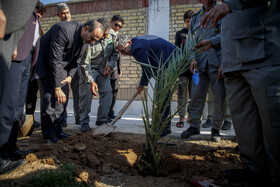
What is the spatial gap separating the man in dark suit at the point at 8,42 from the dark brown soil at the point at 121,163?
0.23 metres

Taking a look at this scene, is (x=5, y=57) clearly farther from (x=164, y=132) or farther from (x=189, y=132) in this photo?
(x=189, y=132)

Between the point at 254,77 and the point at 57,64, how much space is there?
2.21 meters

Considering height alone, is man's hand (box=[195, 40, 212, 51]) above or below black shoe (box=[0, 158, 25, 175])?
above

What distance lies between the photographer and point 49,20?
7.38 metres

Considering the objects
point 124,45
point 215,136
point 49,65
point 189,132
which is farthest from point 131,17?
point 215,136

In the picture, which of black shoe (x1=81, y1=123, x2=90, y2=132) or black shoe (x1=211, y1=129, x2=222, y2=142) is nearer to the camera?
black shoe (x1=211, y1=129, x2=222, y2=142)

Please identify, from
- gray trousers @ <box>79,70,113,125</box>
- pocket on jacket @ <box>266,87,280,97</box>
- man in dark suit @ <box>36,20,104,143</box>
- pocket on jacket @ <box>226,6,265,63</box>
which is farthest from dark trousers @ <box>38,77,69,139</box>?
pocket on jacket @ <box>266,87,280,97</box>

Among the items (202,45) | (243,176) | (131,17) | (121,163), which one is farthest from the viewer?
(131,17)

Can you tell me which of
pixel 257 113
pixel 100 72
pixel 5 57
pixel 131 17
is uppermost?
pixel 131 17

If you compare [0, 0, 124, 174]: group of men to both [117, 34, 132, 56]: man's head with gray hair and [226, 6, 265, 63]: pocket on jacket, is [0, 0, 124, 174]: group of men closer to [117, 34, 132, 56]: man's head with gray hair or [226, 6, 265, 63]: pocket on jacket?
[117, 34, 132, 56]: man's head with gray hair

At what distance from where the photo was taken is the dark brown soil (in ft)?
5.41

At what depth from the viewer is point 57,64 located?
268cm

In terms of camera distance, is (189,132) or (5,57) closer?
(5,57)

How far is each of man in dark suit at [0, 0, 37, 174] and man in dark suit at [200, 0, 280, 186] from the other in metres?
1.23
